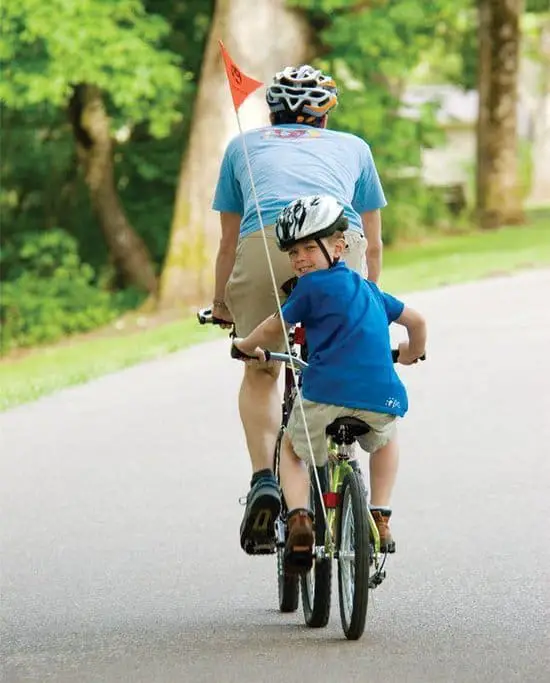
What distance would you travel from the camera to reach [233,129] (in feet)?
81.4

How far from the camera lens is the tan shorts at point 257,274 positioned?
6.57m

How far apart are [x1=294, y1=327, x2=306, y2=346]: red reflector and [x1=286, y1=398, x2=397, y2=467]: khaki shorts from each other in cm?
21

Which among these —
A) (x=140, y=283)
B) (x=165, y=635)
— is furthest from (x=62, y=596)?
(x=140, y=283)

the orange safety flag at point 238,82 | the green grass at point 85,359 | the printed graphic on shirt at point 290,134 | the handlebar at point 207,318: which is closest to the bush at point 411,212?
the green grass at point 85,359

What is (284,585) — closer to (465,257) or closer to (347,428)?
(347,428)

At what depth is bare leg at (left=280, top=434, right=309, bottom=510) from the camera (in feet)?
20.7

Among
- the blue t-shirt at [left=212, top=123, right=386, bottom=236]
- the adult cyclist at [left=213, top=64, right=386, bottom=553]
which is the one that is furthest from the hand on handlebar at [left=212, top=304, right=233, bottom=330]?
the blue t-shirt at [left=212, top=123, right=386, bottom=236]

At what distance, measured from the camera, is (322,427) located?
6188 millimetres

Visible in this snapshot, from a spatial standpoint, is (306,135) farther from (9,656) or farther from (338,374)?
(9,656)

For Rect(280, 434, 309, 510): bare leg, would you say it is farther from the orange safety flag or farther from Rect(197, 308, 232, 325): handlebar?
the orange safety flag

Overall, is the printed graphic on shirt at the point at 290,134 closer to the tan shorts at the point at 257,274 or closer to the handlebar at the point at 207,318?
the tan shorts at the point at 257,274

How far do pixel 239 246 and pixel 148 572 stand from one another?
1798mm

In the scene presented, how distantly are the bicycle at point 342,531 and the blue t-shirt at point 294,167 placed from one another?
1.64 feet

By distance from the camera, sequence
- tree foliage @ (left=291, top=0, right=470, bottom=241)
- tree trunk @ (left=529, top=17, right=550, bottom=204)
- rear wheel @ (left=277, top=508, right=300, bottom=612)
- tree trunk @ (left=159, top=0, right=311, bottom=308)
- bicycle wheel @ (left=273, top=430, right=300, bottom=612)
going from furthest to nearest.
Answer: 1. tree trunk @ (left=529, top=17, right=550, bottom=204)
2. tree foliage @ (left=291, top=0, right=470, bottom=241)
3. tree trunk @ (left=159, top=0, right=311, bottom=308)
4. rear wheel @ (left=277, top=508, right=300, bottom=612)
5. bicycle wheel @ (left=273, top=430, right=300, bottom=612)
